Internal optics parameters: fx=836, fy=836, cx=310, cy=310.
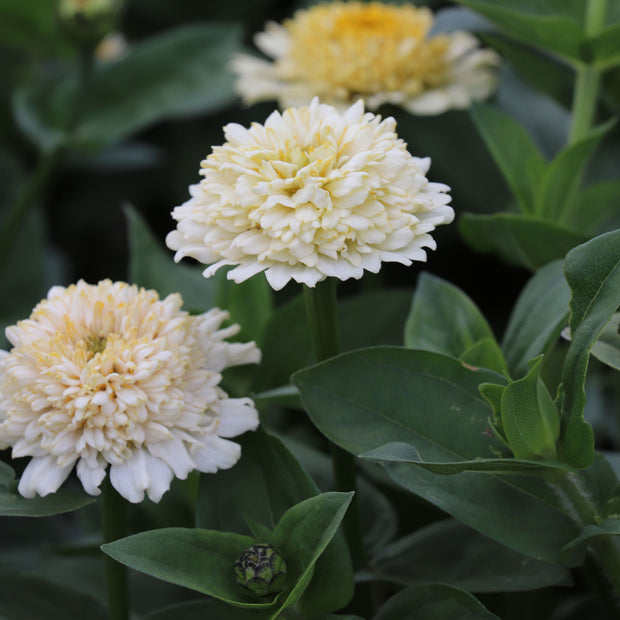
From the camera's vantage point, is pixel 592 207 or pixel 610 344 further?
pixel 592 207

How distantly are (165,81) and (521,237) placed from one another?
0.46 metres

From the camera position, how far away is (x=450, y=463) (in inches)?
13.4

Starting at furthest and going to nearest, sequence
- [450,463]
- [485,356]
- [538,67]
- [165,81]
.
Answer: [165,81] < [538,67] < [485,356] < [450,463]

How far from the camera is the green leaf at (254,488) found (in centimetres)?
41

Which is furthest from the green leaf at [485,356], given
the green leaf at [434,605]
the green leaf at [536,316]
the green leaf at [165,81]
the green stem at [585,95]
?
the green leaf at [165,81]

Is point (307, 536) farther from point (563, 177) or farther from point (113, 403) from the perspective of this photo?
point (563, 177)

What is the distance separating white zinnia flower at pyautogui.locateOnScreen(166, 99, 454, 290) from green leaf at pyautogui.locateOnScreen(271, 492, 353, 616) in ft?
0.32

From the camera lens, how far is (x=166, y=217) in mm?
972

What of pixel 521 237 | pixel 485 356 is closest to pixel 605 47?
pixel 521 237

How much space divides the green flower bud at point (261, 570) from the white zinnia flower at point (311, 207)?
0.12m

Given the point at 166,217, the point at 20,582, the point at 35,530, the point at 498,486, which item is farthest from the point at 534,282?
the point at 166,217

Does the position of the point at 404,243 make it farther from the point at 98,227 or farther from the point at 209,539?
the point at 98,227

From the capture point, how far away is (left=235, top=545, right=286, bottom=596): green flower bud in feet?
1.21

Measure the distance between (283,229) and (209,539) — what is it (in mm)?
146
